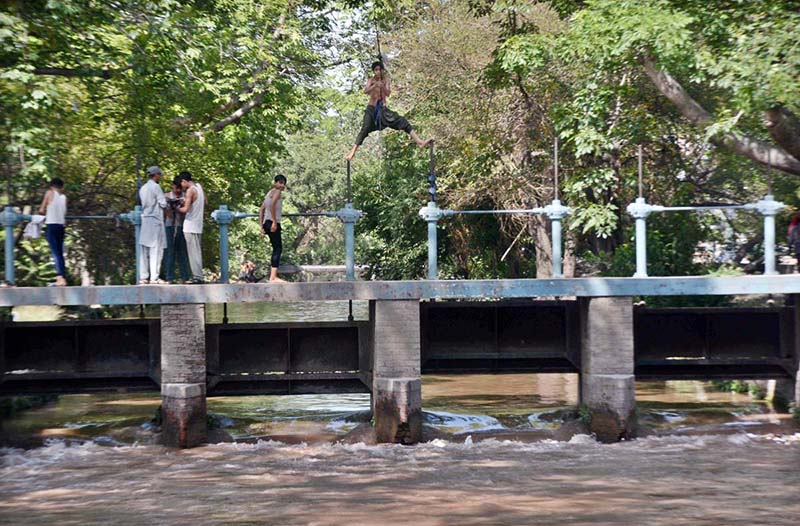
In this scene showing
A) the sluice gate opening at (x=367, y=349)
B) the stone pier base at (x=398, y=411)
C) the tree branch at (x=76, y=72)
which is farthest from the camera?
the tree branch at (x=76, y=72)

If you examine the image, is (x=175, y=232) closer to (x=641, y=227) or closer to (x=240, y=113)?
(x=641, y=227)

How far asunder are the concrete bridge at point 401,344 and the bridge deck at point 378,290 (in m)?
0.02

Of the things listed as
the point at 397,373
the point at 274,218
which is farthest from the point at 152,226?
the point at 397,373

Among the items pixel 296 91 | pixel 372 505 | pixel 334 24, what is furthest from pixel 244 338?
pixel 334 24

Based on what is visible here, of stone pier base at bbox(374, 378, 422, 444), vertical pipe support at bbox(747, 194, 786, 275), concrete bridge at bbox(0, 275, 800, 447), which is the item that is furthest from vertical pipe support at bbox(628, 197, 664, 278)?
stone pier base at bbox(374, 378, 422, 444)

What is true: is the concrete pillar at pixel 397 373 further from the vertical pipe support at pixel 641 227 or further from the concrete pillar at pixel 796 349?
the concrete pillar at pixel 796 349

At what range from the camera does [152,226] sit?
16094mm

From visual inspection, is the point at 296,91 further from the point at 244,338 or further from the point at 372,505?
the point at 372,505

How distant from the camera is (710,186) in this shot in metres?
26.1

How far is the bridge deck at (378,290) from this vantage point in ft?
51.1

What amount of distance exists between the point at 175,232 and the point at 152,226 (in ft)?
2.09

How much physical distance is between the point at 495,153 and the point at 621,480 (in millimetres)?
14263

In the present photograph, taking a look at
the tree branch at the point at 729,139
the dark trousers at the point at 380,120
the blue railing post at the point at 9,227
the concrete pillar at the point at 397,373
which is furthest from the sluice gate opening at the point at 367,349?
the dark trousers at the point at 380,120

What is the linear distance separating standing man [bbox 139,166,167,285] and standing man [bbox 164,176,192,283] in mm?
294
